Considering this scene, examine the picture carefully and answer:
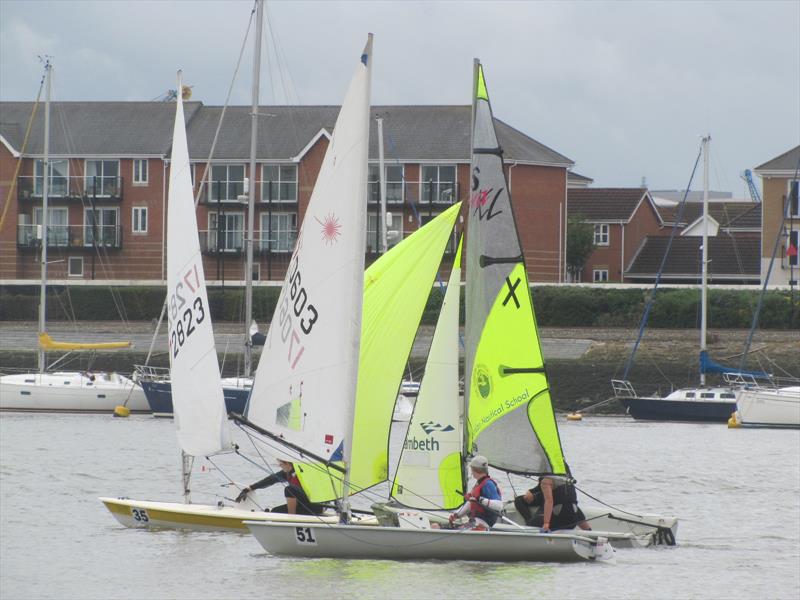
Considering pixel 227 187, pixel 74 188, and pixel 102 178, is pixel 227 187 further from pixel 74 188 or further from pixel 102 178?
pixel 74 188

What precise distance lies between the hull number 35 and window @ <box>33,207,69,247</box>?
6186 cm

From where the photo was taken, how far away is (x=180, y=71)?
2428cm

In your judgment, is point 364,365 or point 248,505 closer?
point 364,365

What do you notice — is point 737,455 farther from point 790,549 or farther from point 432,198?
point 432,198

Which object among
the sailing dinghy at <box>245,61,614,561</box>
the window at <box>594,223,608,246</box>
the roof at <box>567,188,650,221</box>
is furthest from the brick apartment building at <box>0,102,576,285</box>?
the sailing dinghy at <box>245,61,614,561</box>

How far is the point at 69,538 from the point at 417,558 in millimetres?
6961

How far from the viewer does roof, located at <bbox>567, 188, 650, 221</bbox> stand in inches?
3533

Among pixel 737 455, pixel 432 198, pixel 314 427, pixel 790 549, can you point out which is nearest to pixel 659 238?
pixel 432 198

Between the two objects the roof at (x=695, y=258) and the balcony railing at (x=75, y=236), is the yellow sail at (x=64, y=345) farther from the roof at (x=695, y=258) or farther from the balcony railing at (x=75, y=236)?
the roof at (x=695, y=258)

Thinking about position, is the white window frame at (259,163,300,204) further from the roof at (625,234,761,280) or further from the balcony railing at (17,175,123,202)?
the roof at (625,234,761,280)

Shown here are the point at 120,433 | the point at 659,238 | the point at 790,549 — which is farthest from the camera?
the point at 659,238

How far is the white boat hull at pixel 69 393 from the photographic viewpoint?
50.0 metres

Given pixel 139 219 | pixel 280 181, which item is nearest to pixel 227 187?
pixel 280 181

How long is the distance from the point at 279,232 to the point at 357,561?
58463 millimetres
